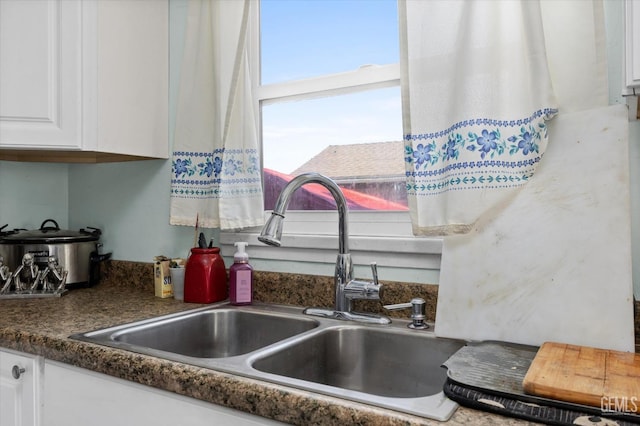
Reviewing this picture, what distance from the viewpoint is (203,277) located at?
1.52 m

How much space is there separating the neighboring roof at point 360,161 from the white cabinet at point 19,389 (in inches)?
37.3

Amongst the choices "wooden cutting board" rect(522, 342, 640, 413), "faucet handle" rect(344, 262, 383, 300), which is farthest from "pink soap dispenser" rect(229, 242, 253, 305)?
"wooden cutting board" rect(522, 342, 640, 413)

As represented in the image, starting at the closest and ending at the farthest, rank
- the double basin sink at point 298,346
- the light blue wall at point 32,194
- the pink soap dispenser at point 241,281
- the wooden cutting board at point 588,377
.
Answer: the wooden cutting board at point 588,377, the double basin sink at point 298,346, the pink soap dispenser at point 241,281, the light blue wall at point 32,194

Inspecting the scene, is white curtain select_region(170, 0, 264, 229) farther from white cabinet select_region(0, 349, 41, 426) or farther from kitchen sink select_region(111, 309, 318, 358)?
white cabinet select_region(0, 349, 41, 426)

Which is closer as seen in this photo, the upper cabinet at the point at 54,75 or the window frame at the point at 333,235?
the window frame at the point at 333,235

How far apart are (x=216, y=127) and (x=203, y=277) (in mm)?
486

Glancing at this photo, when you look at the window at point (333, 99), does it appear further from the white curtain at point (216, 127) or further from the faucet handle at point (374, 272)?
the faucet handle at point (374, 272)

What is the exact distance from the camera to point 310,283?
1468mm

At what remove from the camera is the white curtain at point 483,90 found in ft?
3.45

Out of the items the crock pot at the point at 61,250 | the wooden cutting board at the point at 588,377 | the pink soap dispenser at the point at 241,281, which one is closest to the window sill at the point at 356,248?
the pink soap dispenser at the point at 241,281

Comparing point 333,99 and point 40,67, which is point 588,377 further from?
point 40,67

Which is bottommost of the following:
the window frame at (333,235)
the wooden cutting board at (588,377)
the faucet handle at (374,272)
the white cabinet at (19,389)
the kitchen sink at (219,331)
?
the white cabinet at (19,389)

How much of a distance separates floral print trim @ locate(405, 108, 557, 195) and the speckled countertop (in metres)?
0.30

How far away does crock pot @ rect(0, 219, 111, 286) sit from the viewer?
1.73 m
